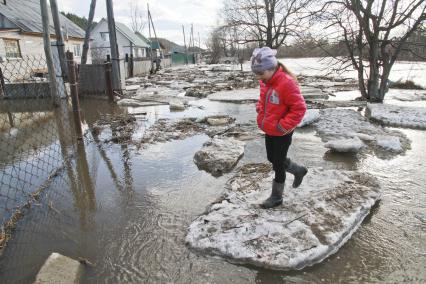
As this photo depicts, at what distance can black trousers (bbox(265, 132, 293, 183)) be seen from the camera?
9.74 ft

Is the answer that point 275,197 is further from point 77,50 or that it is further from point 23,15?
point 77,50

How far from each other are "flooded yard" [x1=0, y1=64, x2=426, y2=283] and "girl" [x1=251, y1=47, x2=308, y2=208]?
994 millimetres

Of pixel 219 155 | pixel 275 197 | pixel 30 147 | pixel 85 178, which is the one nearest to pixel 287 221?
pixel 275 197

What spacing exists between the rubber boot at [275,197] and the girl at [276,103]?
16cm

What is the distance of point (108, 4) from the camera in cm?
1108

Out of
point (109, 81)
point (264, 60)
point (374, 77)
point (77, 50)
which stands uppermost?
point (77, 50)

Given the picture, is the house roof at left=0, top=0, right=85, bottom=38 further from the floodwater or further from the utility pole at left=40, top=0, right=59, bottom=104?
the floodwater

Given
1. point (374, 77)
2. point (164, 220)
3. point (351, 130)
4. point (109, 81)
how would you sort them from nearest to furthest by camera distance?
point (164, 220) → point (351, 130) → point (374, 77) → point (109, 81)

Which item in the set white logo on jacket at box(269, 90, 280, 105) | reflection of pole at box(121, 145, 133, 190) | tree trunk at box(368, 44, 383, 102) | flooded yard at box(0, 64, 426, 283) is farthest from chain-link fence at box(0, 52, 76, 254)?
tree trunk at box(368, 44, 383, 102)

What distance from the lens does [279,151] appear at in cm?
299

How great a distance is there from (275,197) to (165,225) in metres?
1.10

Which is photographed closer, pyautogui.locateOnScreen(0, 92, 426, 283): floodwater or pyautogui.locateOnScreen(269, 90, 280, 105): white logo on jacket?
pyautogui.locateOnScreen(0, 92, 426, 283): floodwater

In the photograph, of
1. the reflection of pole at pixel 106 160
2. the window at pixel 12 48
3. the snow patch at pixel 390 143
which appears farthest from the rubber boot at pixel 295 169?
the window at pixel 12 48

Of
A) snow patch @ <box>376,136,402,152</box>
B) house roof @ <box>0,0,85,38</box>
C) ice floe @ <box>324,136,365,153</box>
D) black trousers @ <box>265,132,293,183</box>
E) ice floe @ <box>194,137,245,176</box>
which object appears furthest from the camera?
house roof @ <box>0,0,85,38</box>
